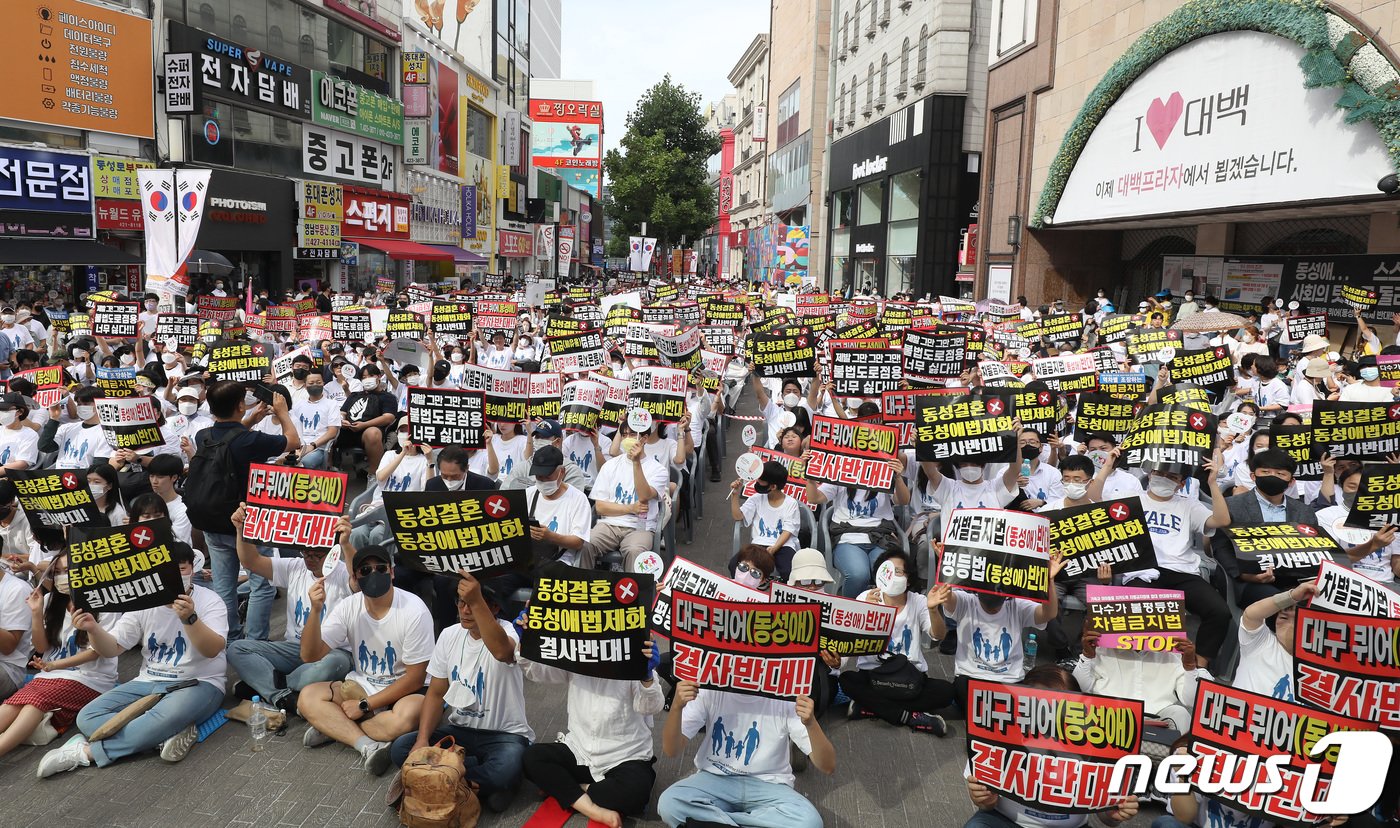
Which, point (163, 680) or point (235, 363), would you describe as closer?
point (163, 680)

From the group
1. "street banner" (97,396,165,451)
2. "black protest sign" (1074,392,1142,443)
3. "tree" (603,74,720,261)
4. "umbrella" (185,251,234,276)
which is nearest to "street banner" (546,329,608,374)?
"street banner" (97,396,165,451)

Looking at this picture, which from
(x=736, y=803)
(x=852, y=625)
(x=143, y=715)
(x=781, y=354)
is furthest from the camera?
(x=781, y=354)

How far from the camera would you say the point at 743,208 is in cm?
9369

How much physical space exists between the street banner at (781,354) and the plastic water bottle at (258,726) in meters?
7.42

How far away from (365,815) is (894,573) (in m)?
3.62

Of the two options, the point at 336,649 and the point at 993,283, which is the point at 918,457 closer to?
the point at 336,649

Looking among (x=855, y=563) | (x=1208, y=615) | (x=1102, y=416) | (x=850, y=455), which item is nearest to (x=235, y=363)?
(x=850, y=455)

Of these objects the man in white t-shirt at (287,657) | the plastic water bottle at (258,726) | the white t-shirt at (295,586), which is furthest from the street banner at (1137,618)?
the plastic water bottle at (258,726)

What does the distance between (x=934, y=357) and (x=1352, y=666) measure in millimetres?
8711

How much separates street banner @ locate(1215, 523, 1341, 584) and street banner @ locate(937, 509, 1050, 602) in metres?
1.36

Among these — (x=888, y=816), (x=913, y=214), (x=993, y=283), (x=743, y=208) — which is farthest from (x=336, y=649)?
(x=743, y=208)

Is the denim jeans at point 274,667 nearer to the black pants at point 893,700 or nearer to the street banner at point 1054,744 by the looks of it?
the black pants at point 893,700

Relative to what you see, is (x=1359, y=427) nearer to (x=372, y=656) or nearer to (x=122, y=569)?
(x=372, y=656)

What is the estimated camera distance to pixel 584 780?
558 centimetres
